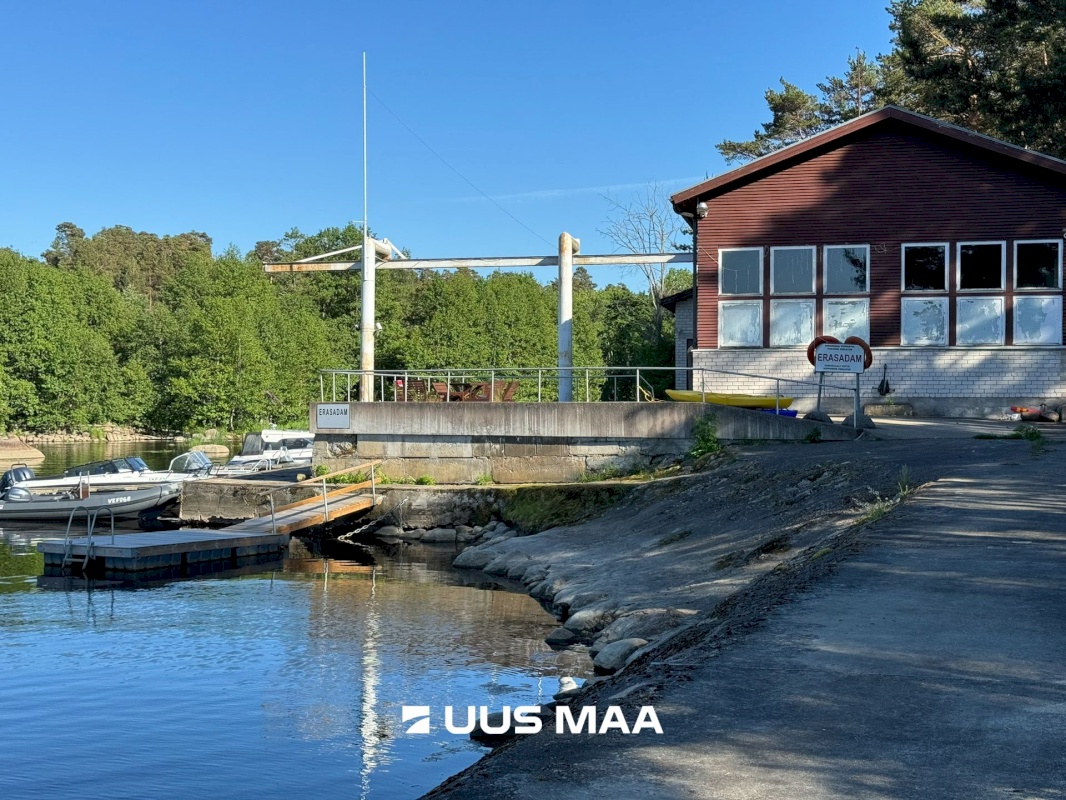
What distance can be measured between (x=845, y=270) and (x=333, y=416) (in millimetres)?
13573

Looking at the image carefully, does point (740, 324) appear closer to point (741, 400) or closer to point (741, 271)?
point (741, 271)

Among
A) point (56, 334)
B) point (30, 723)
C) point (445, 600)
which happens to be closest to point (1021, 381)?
point (445, 600)

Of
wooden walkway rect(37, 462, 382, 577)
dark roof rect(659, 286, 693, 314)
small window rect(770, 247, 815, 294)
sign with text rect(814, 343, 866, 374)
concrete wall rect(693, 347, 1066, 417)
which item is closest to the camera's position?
wooden walkway rect(37, 462, 382, 577)

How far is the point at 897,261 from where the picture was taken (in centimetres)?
2936

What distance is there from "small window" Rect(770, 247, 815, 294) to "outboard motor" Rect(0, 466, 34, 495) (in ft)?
79.2

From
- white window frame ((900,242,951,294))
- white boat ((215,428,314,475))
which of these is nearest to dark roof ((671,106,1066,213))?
white window frame ((900,242,951,294))

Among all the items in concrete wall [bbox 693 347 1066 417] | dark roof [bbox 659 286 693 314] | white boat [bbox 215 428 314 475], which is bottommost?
white boat [bbox 215 428 314 475]

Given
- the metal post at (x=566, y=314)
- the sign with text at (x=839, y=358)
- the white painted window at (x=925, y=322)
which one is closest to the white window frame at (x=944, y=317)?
the white painted window at (x=925, y=322)

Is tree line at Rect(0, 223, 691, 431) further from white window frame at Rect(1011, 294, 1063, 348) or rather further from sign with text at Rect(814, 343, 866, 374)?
sign with text at Rect(814, 343, 866, 374)

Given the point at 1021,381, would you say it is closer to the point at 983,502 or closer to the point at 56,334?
the point at 983,502

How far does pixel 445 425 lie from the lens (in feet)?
92.9

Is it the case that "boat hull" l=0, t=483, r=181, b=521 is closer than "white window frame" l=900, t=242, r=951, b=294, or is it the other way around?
"white window frame" l=900, t=242, r=951, b=294

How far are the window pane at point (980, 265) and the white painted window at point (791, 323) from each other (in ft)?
12.4

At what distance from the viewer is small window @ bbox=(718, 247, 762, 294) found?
98.8 ft
